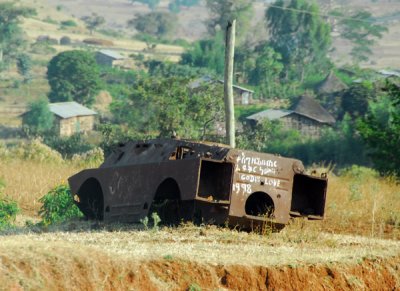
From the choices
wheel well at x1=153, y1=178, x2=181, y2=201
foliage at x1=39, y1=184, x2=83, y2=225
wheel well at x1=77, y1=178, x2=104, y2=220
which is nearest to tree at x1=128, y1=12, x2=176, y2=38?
foliage at x1=39, y1=184, x2=83, y2=225

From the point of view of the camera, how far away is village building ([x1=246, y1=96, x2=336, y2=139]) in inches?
2992

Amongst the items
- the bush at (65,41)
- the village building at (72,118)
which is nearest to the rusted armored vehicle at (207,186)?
the village building at (72,118)

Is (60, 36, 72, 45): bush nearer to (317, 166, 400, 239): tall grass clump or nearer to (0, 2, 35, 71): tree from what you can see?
(0, 2, 35, 71): tree

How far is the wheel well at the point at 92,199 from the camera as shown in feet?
66.2

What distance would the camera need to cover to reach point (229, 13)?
119812 millimetres

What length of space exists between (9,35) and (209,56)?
54.5 feet

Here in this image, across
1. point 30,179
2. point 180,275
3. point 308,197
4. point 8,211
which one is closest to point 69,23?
point 30,179

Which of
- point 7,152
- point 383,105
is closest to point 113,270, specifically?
point 7,152

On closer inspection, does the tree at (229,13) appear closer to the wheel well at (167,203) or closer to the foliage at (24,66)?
the foliage at (24,66)

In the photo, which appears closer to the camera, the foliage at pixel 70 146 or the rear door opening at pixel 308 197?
the rear door opening at pixel 308 197

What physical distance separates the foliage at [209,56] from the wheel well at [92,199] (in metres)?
76.8

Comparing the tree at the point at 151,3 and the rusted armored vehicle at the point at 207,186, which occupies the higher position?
the tree at the point at 151,3

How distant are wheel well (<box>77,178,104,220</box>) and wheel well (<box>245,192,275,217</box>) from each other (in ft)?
9.11

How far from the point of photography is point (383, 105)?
63.1 meters
